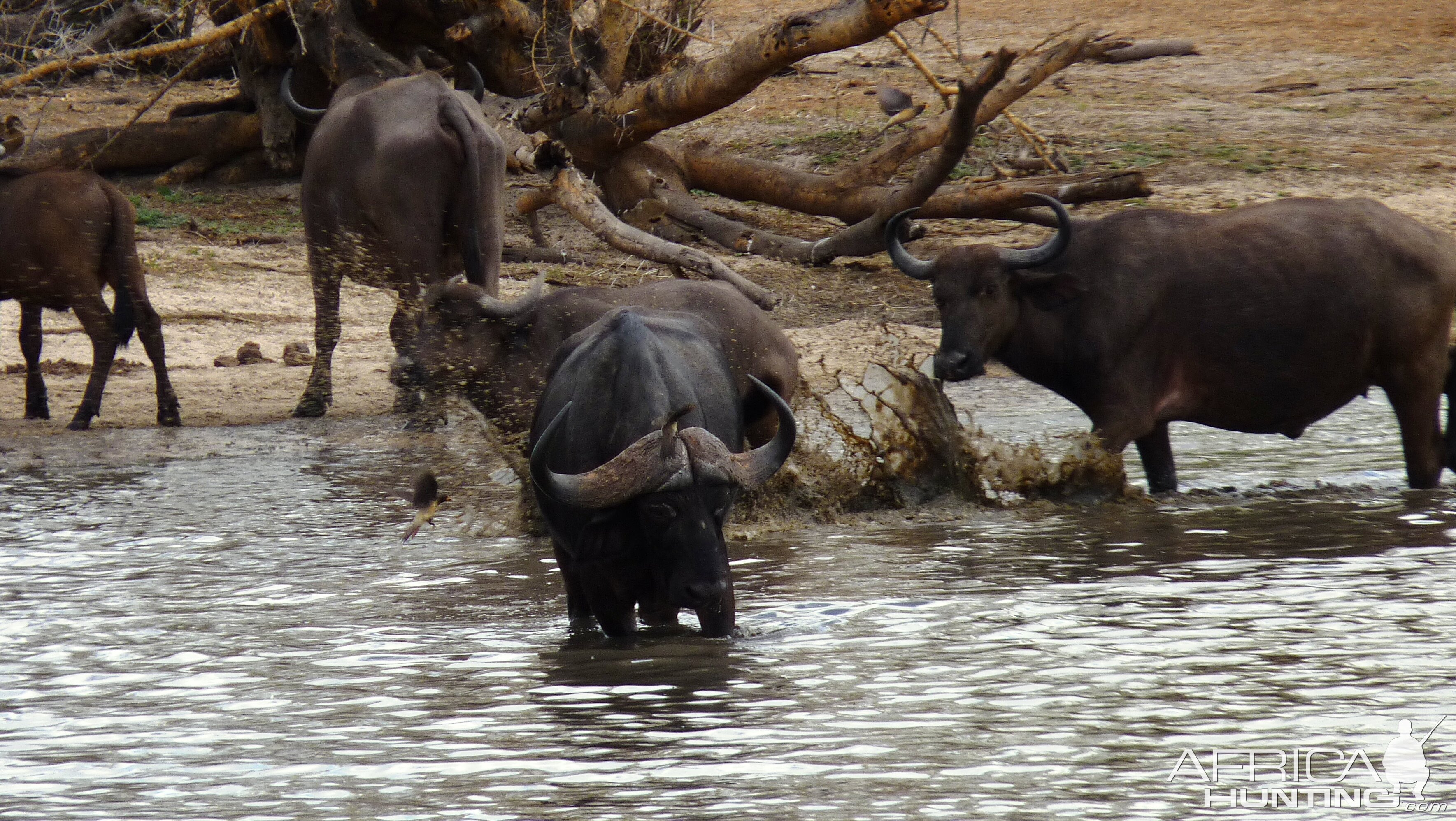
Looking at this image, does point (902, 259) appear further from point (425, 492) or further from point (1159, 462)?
point (425, 492)

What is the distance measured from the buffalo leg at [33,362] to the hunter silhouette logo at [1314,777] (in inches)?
332

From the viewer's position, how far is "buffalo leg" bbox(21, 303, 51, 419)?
1094cm

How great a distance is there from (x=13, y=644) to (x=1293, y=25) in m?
16.9

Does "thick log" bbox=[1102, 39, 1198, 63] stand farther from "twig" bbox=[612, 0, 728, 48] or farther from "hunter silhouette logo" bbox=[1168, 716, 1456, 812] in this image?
"hunter silhouette logo" bbox=[1168, 716, 1456, 812]

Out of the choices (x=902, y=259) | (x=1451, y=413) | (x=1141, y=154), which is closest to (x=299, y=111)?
(x=902, y=259)

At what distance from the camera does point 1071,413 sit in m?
11.3

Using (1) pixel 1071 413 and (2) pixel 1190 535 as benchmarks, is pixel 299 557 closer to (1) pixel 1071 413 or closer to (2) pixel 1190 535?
(2) pixel 1190 535

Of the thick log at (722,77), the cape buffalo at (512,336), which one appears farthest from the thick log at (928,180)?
the cape buffalo at (512,336)

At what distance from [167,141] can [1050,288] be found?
35.0 ft

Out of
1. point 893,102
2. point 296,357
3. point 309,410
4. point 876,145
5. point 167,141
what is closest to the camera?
point 309,410

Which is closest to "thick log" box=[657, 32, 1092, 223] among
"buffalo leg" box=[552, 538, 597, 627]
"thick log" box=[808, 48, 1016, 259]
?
"thick log" box=[808, 48, 1016, 259]

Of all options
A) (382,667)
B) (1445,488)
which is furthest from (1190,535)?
(382,667)

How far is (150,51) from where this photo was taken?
12766 mm

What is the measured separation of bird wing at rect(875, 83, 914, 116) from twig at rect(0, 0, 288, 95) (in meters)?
5.06
